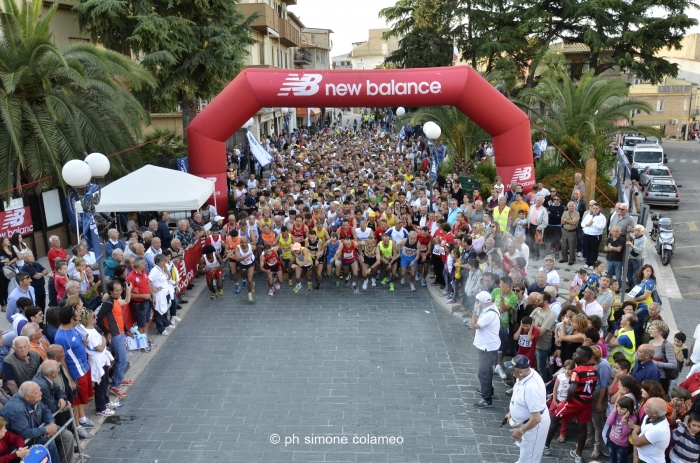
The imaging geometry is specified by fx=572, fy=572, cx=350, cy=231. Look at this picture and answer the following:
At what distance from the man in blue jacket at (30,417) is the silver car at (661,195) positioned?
70.9 ft

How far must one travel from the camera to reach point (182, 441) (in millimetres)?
7074

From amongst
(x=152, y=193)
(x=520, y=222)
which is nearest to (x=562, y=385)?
(x=520, y=222)

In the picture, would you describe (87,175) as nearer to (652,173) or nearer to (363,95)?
(363,95)

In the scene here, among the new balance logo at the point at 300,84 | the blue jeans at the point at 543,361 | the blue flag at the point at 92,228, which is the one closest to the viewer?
the blue jeans at the point at 543,361

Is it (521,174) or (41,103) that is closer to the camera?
(41,103)

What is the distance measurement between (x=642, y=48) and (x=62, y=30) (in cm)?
2880

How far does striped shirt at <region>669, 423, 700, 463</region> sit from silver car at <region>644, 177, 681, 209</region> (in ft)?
60.4

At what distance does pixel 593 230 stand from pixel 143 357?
9.41m

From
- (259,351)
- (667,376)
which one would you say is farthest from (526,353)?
(259,351)

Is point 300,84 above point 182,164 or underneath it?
above

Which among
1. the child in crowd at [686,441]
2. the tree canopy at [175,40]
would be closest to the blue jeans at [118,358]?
the child in crowd at [686,441]

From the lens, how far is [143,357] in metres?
9.31

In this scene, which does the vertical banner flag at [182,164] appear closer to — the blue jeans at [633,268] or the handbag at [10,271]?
the handbag at [10,271]

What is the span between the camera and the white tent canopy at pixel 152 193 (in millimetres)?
12344
